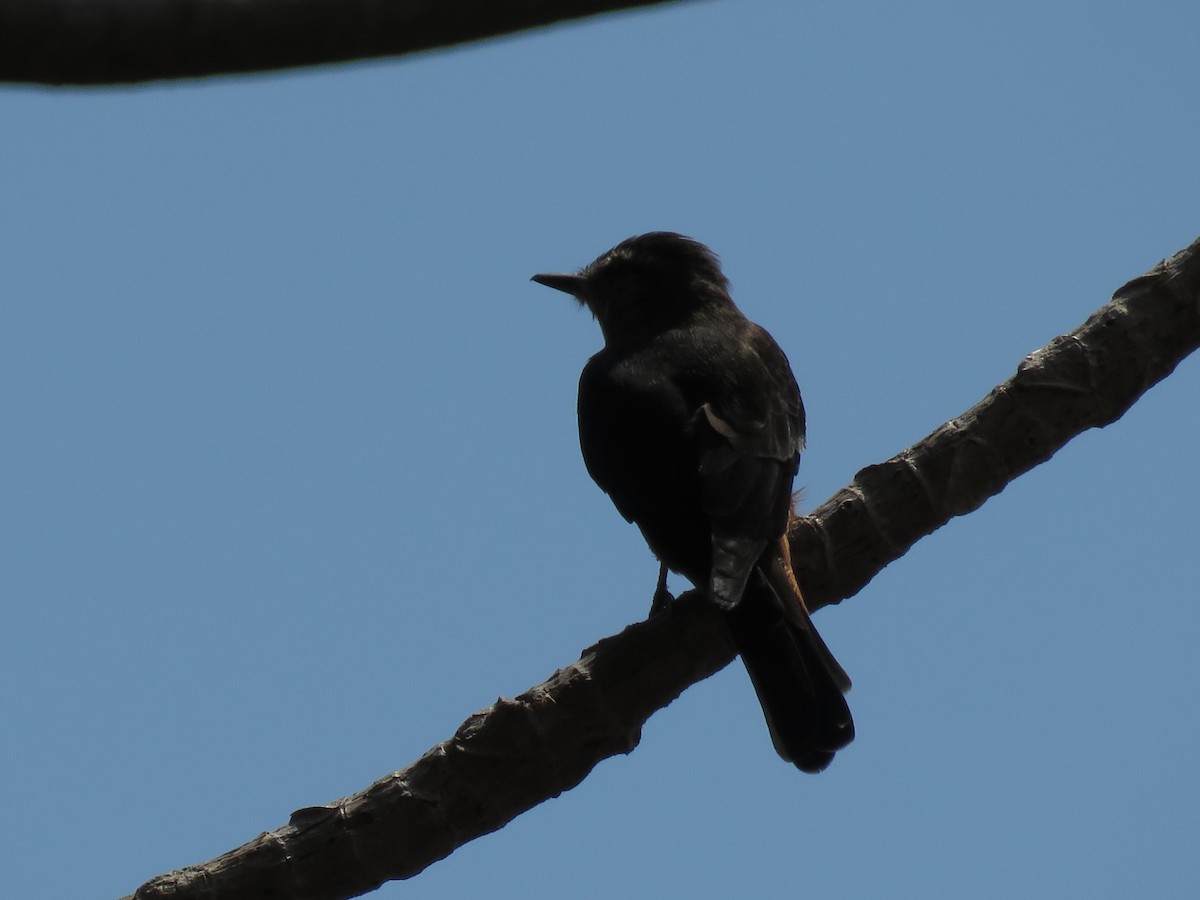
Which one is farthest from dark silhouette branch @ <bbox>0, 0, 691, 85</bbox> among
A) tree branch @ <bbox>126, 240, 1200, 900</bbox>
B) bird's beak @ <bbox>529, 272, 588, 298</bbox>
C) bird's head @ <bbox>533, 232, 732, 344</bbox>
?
bird's beak @ <bbox>529, 272, 588, 298</bbox>

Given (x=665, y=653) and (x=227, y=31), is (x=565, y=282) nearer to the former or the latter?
(x=665, y=653)

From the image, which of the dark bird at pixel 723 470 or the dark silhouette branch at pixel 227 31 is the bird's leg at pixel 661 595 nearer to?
the dark bird at pixel 723 470

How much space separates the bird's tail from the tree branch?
0.46 ft

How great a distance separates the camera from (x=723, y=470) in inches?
207

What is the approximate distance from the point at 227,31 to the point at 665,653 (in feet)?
9.58

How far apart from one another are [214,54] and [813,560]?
11.0 feet

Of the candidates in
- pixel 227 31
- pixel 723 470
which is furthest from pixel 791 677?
pixel 227 31

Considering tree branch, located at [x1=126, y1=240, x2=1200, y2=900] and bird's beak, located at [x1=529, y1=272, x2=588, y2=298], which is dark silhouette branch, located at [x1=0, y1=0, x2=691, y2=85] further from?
bird's beak, located at [x1=529, y1=272, x2=588, y2=298]

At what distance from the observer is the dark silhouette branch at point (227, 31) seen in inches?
80.7

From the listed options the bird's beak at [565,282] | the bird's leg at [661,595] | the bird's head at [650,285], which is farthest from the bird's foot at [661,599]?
the bird's beak at [565,282]

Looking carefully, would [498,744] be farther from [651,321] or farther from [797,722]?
[651,321]

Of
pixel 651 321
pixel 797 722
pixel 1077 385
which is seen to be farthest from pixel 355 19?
pixel 651 321

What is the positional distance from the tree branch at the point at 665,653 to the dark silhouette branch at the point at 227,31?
270cm

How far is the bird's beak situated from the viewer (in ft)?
25.6
